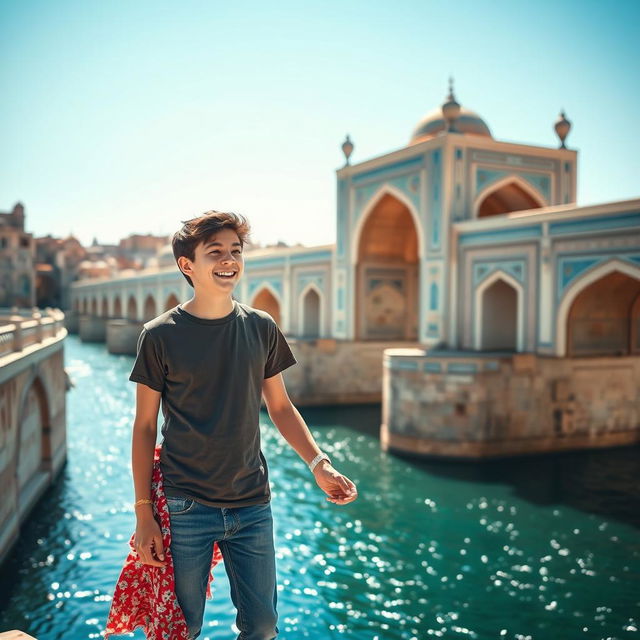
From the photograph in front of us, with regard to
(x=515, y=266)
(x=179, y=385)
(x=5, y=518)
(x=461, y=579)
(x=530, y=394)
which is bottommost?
(x=461, y=579)

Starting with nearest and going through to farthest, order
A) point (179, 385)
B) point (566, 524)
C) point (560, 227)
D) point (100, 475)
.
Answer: point (179, 385) < point (566, 524) < point (100, 475) < point (560, 227)

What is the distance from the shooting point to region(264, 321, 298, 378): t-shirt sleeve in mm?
2309

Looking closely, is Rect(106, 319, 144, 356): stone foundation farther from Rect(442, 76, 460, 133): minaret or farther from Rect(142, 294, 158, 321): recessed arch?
Rect(442, 76, 460, 133): minaret

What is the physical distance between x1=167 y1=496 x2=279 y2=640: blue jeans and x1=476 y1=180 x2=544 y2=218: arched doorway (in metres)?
14.6

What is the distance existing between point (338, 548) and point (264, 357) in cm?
642

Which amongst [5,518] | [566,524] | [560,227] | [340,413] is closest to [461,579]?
[566,524]

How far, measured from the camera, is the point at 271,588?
2.16 meters

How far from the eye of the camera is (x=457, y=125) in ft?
57.1

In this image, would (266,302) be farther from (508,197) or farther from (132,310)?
(132,310)

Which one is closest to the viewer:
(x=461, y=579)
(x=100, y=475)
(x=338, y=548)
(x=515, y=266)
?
(x=461, y=579)

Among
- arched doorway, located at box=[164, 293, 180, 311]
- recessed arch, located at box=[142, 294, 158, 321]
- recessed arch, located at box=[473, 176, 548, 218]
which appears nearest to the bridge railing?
recessed arch, located at box=[473, 176, 548, 218]

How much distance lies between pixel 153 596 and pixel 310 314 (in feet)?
66.0

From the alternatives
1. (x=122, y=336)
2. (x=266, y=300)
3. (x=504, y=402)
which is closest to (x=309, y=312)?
(x=266, y=300)

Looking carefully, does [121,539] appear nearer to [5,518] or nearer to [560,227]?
[5,518]
